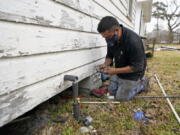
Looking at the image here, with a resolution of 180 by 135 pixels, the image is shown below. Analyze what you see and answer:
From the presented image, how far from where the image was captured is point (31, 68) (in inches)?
51.0

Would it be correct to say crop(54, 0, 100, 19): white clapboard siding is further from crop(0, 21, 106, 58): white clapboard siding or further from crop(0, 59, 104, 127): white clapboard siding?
crop(0, 59, 104, 127): white clapboard siding

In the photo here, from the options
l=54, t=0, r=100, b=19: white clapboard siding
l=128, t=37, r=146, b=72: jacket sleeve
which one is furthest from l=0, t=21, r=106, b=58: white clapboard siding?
l=128, t=37, r=146, b=72: jacket sleeve

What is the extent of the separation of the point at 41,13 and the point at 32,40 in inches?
→ 9.9

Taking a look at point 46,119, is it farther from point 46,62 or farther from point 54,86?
point 46,62

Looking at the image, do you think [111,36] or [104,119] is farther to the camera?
[111,36]

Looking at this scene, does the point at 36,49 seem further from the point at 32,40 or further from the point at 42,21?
the point at 42,21

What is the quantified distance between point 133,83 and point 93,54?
78cm

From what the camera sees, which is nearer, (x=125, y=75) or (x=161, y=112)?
(x=161, y=112)

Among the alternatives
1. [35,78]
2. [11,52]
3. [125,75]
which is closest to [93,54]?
[125,75]

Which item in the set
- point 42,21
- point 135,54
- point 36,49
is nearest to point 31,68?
point 36,49

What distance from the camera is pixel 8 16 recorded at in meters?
1.05

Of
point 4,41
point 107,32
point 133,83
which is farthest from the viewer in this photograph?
point 133,83

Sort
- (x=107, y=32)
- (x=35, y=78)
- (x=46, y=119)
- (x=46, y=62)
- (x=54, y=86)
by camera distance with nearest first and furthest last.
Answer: (x=35, y=78)
(x=46, y=62)
(x=54, y=86)
(x=46, y=119)
(x=107, y=32)

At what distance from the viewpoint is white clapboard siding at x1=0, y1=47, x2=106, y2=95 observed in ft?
3.57
